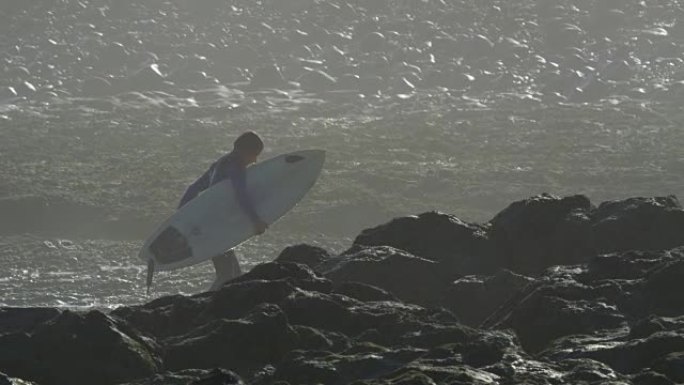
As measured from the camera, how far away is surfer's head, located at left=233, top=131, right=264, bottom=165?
1678cm

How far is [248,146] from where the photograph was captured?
1688 cm

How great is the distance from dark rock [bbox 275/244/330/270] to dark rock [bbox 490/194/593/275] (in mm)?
1834

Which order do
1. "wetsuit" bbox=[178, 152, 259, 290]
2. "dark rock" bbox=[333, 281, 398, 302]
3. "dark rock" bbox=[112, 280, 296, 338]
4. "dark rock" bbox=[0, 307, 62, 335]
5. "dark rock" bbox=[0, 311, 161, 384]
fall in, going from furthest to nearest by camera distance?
"wetsuit" bbox=[178, 152, 259, 290], "dark rock" bbox=[333, 281, 398, 302], "dark rock" bbox=[112, 280, 296, 338], "dark rock" bbox=[0, 307, 62, 335], "dark rock" bbox=[0, 311, 161, 384]

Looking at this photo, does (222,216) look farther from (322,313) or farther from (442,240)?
(322,313)

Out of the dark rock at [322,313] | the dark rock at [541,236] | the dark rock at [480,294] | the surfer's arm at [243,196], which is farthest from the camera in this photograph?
the surfer's arm at [243,196]

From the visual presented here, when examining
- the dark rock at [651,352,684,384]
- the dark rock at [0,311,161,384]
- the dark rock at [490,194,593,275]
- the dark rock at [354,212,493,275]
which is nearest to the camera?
A: the dark rock at [651,352,684,384]

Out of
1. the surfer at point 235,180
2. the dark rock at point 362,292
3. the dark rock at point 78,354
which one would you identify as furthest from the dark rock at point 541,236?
the dark rock at point 78,354

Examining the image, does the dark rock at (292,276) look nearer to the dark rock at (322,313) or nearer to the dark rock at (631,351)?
the dark rock at (322,313)

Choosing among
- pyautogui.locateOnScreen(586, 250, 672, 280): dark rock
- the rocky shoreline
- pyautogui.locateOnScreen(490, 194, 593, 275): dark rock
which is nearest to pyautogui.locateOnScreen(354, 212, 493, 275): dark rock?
the rocky shoreline

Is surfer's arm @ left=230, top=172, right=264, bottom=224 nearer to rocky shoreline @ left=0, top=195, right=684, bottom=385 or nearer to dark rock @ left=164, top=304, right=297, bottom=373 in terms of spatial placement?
rocky shoreline @ left=0, top=195, right=684, bottom=385

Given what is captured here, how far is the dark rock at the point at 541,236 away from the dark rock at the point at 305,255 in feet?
6.02

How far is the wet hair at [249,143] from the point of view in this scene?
55.0 feet

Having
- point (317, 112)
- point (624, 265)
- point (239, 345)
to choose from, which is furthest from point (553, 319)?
point (317, 112)

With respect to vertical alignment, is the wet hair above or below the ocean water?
above
